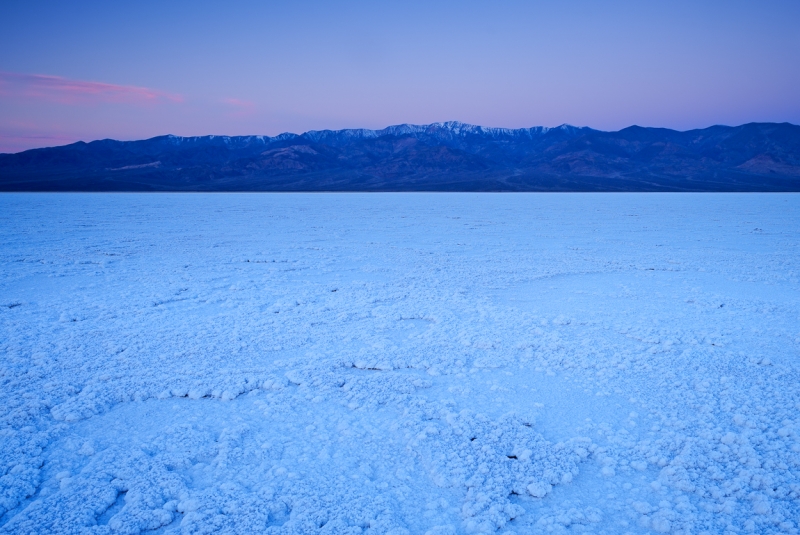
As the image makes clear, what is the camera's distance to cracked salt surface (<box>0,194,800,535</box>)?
70.9 inches

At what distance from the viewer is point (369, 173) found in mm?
96375

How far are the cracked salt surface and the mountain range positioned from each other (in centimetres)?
6637

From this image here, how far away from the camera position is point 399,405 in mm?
2611

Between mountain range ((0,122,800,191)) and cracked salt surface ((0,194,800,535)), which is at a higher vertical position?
mountain range ((0,122,800,191))

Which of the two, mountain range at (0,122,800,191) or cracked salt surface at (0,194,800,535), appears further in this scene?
mountain range at (0,122,800,191)

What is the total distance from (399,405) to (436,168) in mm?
99403

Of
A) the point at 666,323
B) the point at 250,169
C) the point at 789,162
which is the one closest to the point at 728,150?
the point at 789,162

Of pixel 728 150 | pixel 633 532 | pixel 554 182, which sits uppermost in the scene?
pixel 728 150

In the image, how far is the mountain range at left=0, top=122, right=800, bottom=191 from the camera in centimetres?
7419

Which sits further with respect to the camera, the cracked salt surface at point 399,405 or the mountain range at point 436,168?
the mountain range at point 436,168

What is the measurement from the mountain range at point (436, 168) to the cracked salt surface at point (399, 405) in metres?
66.4

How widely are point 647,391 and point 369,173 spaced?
9593 cm

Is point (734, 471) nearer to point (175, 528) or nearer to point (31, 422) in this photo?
point (175, 528)

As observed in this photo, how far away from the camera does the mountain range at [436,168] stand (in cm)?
7419
